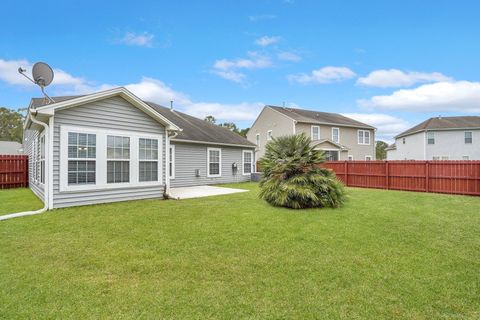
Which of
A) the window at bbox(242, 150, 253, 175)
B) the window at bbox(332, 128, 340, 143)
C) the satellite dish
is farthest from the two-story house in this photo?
the satellite dish

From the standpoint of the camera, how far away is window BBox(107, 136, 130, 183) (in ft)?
25.9

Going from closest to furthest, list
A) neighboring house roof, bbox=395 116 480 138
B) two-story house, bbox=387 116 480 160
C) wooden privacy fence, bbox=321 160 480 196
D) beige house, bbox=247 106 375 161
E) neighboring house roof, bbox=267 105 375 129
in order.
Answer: wooden privacy fence, bbox=321 160 480 196 < beige house, bbox=247 106 375 161 < neighboring house roof, bbox=267 105 375 129 < two-story house, bbox=387 116 480 160 < neighboring house roof, bbox=395 116 480 138

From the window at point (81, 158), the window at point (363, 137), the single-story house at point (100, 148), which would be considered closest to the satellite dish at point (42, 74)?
the single-story house at point (100, 148)

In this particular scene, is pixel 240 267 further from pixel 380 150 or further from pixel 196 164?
pixel 380 150

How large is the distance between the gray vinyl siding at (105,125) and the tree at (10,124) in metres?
43.5

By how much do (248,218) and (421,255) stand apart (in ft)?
11.1

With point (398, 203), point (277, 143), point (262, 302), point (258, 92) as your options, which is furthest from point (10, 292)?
point (258, 92)

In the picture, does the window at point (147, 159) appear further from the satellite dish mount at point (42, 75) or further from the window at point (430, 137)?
the window at point (430, 137)

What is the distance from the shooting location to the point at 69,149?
7.16 metres

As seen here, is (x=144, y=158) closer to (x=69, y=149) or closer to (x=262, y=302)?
(x=69, y=149)

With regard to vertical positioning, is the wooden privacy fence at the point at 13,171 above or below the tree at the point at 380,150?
below

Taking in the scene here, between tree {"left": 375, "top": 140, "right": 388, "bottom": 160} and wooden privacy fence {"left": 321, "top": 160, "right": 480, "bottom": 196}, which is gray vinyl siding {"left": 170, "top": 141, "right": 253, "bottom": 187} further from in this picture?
tree {"left": 375, "top": 140, "right": 388, "bottom": 160}

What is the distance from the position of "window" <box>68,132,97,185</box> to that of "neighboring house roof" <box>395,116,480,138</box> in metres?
30.4

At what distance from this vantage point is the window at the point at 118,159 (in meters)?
7.90
